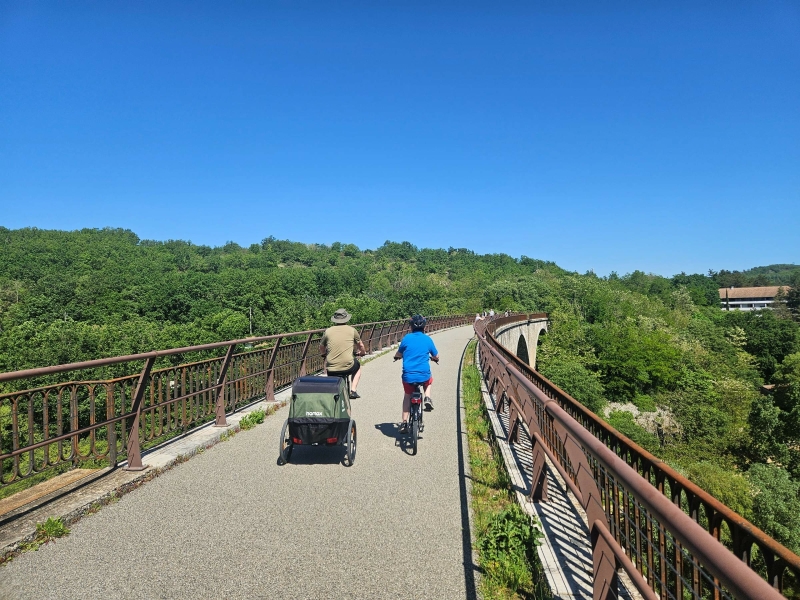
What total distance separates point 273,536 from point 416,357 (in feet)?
11.3

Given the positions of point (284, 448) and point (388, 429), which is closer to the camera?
point (284, 448)

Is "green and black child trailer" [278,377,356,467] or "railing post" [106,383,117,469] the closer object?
"railing post" [106,383,117,469]

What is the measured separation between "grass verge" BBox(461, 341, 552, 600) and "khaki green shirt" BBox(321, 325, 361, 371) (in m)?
2.50

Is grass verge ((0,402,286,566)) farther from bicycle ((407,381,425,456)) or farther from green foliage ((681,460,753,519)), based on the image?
green foliage ((681,460,753,519))

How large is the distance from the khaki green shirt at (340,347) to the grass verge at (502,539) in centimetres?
250

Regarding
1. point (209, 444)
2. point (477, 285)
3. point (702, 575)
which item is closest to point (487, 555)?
point (702, 575)

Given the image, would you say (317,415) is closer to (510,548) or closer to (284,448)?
(284,448)

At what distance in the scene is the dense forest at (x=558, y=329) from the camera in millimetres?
35875

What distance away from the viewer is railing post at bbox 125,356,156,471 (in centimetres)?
541

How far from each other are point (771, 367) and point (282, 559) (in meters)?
92.2

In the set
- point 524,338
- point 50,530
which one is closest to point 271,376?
point 50,530

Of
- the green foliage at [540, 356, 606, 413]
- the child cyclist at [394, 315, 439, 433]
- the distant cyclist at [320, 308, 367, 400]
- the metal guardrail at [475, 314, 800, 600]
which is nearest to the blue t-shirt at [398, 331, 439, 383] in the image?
the child cyclist at [394, 315, 439, 433]

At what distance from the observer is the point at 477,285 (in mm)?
119312

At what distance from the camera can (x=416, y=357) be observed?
6992 millimetres
